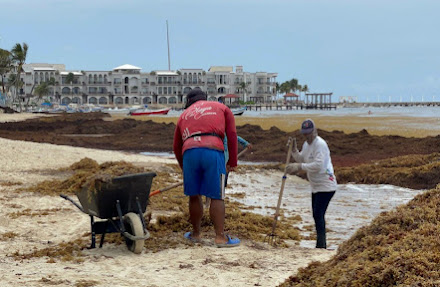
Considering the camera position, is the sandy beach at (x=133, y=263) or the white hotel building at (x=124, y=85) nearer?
the sandy beach at (x=133, y=263)

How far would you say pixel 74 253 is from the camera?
6574mm

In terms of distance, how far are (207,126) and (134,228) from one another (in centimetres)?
144

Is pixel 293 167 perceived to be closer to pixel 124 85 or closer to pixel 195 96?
pixel 195 96

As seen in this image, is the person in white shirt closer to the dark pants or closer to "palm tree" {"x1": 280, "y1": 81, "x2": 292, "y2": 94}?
the dark pants

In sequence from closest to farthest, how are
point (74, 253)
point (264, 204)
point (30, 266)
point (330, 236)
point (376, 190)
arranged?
point (30, 266)
point (74, 253)
point (330, 236)
point (264, 204)
point (376, 190)

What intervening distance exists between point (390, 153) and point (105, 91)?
131m

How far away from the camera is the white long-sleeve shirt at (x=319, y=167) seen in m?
6.77

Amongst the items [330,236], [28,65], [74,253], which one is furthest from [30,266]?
[28,65]

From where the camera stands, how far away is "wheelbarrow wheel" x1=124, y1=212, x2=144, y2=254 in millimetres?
6375

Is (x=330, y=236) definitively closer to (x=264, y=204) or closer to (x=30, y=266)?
(x=264, y=204)

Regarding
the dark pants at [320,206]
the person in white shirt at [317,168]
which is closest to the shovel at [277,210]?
the person in white shirt at [317,168]

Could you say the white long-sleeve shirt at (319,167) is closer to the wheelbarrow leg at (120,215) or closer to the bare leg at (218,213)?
the bare leg at (218,213)

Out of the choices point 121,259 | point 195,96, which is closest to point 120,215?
point 121,259

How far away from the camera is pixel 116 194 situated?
6.54 metres
